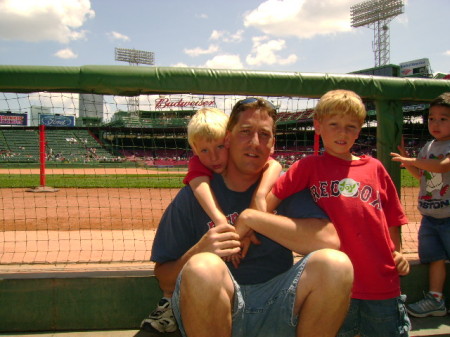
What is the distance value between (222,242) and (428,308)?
182 cm

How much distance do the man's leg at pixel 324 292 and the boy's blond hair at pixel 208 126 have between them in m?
0.91

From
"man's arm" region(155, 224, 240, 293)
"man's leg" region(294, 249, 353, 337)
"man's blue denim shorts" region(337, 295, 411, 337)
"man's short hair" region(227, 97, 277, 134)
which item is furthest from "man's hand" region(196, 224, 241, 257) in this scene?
"man's blue denim shorts" region(337, 295, 411, 337)

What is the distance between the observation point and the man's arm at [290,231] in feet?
5.94

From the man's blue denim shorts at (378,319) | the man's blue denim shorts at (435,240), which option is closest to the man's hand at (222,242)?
the man's blue denim shorts at (378,319)

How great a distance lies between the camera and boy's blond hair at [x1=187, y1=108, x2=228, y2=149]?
224cm

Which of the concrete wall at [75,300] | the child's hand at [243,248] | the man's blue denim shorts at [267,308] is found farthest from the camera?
the concrete wall at [75,300]

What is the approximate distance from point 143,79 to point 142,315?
5.12ft

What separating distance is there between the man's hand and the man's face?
0.42m

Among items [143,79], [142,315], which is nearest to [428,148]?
[143,79]

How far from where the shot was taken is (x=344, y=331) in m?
2.09

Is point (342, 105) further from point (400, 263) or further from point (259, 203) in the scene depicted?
point (400, 263)

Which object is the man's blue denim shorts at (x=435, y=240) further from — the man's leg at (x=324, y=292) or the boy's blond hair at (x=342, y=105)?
the man's leg at (x=324, y=292)

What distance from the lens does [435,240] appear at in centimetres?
283

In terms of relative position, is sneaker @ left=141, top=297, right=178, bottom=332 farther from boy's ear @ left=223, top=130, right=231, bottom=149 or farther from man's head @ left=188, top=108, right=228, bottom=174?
boy's ear @ left=223, top=130, right=231, bottom=149
